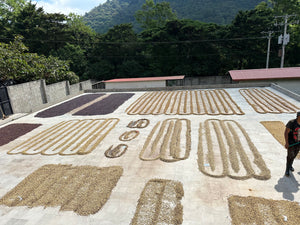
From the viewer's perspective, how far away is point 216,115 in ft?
49.0

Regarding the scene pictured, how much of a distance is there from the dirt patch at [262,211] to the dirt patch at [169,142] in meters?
3.36

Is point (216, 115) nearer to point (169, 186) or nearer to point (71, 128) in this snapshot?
point (169, 186)

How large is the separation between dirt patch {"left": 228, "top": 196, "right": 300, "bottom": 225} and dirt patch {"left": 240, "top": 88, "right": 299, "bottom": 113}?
35.0 feet

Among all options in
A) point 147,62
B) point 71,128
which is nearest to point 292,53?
point 147,62

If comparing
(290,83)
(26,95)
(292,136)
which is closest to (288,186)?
(292,136)

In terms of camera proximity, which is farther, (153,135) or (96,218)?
(153,135)

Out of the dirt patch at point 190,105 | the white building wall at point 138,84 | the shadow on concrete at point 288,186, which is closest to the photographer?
the shadow on concrete at point 288,186

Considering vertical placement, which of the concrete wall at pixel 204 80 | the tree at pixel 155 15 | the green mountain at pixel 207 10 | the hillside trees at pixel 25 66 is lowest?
the concrete wall at pixel 204 80

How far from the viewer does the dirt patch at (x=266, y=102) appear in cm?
1495

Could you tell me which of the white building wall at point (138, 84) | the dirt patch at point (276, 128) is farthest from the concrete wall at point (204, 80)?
the dirt patch at point (276, 128)

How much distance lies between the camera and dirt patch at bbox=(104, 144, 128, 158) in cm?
982

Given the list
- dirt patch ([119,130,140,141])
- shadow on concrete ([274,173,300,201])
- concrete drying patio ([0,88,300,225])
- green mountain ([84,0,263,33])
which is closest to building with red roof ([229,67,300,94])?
concrete drying patio ([0,88,300,225])

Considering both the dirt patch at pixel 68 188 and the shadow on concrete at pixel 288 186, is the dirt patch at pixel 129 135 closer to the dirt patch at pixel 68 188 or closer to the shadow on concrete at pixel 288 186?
the dirt patch at pixel 68 188

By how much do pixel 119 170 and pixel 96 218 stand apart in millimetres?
2592
